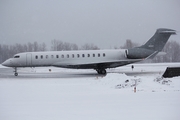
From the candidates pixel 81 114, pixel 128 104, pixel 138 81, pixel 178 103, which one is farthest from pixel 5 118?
pixel 138 81

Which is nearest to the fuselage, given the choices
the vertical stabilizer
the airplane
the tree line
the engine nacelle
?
the airplane

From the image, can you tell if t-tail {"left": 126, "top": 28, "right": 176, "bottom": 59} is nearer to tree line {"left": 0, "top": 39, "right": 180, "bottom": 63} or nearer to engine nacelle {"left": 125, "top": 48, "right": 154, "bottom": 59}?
engine nacelle {"left": 125, "top": 48, "right": 154, "bottom": 59}

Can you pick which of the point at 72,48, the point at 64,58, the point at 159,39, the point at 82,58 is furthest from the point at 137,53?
the point at 72,48

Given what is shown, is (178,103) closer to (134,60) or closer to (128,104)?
(128,104)

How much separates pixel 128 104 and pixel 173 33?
58.1ft

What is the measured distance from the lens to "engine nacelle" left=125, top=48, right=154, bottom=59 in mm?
23141

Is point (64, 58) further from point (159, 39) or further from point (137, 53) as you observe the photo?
point (159, 39)

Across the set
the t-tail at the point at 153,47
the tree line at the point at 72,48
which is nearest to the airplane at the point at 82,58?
the t-tail at the point at 153,47

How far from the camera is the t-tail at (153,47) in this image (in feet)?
76.4

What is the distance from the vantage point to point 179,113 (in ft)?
23.6

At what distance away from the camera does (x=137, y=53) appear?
23344mm

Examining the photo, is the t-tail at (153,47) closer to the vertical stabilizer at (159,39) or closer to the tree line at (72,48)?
the vertical stabilizer at (159,39)

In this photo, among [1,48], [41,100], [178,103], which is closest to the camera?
[178,103]

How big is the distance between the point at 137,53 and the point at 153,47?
89.4 inches
